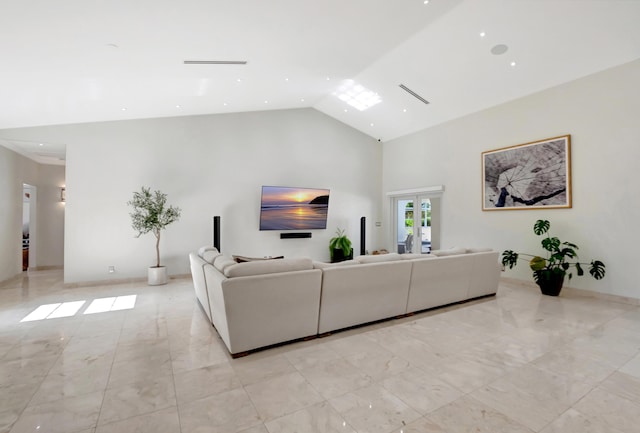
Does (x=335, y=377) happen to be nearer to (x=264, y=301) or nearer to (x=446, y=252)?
(x=264, y=301)

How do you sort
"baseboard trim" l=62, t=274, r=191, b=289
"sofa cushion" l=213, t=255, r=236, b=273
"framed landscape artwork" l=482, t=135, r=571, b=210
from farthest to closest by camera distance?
"baseboard trim" l=62, t=274, r=191, b=289 < "framed landscape artwork" l=482, t=135, r=571, b=210 < "sofa cushion" l=213, t=255, r=236, b=273

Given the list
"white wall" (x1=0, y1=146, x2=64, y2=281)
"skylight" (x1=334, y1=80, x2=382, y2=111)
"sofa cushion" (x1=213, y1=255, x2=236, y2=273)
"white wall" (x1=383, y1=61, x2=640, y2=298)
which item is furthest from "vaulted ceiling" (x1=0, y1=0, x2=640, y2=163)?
"sofa cushion" (x1=213, y1=255, x2=236, y2=273)

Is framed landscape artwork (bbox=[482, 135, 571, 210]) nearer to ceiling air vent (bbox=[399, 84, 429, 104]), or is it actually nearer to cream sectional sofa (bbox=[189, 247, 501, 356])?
ceiling air vent (bbox=[399, 84, 429, 104])

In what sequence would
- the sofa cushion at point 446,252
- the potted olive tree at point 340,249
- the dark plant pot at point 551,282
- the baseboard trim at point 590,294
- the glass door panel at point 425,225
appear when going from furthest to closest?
the potted olive tree at point 340,249 < the glass door panel at point 425,225 < the dark plant pot at point 551,282 < the baseboard trim at point 590,294 < the sofa cushion at point 446,252

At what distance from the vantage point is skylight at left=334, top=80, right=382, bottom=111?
6.80 meters

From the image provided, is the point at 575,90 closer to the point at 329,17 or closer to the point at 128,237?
the point at 329,17

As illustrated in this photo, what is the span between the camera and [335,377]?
2416 mm

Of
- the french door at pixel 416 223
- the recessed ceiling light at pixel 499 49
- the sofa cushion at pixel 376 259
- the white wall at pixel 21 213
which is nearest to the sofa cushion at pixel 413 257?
the sofa cushion at pixel 376 259

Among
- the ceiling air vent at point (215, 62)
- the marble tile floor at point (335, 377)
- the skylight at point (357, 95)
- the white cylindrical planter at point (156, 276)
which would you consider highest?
the skylight at point (357, 95)

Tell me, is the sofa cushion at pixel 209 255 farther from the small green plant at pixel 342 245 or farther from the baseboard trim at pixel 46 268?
the baseboard trim at pixel 46 268

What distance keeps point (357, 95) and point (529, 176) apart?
162 inches

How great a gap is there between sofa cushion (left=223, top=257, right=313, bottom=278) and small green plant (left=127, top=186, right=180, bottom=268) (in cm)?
384

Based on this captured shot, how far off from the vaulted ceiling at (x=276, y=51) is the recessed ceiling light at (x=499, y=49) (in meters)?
0.04

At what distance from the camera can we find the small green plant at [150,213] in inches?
232
